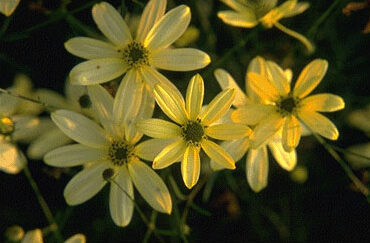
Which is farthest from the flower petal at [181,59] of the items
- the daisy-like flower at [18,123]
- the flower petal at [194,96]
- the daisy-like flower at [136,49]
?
the daisy-like flower at [18,123]

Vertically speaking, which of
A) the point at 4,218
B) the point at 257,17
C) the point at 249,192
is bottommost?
the point at 249,192

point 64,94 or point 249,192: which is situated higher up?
point 64,94

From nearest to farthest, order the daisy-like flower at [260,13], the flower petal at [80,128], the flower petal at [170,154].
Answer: the flower petal at [170,154], the flower petal at [80,128], the daisy-like flower at [260,13]

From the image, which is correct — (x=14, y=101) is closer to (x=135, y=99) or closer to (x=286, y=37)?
(x=135, y=99)

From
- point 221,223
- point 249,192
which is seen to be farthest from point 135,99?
point 221,223

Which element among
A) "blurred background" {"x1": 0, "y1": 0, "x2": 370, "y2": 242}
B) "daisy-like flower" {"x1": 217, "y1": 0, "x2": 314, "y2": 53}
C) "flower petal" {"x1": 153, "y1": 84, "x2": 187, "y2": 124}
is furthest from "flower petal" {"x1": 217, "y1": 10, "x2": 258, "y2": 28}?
"flower petal" {"x1": 153, "y1": 84, "x2": 187, "y2": 124}

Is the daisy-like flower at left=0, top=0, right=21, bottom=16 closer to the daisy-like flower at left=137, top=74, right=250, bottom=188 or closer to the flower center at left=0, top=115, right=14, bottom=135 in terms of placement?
the flower center at left=0, top=115, right=14, bottom=135

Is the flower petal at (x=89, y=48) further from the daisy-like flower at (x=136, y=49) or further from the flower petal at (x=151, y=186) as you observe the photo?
the flower petal at (x=151, y=186)
